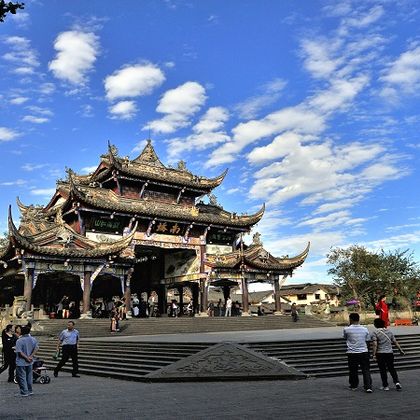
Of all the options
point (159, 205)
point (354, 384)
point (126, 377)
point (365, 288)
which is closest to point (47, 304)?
point (159, 205)

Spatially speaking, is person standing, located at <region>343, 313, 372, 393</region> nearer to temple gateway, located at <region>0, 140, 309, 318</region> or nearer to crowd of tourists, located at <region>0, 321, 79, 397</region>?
crowd of tourists, located at <region>0, 321, 79, 397</region>

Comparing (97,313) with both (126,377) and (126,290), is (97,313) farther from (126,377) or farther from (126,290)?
(126,377)

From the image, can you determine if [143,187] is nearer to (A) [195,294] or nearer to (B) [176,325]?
(A) [195,294]

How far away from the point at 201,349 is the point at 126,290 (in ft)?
54.3

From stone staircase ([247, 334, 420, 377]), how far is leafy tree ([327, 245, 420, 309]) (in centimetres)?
3574

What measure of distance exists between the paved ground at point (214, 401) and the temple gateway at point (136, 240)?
53.6 feet

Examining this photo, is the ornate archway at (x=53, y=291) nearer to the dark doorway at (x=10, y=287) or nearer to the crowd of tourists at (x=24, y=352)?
the dark doorway at (x=10, y=287)

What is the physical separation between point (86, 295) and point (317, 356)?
16.5 metres

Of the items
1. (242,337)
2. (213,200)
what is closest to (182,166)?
(213,200)

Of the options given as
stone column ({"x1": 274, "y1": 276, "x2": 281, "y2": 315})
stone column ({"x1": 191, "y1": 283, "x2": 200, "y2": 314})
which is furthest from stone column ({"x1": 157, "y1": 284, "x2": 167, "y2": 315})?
stone column ({"x1": 274, "y1": 276, "x2": 281, "y2": 315})

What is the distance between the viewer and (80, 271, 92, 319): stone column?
980 inches

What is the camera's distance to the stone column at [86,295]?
2490cm

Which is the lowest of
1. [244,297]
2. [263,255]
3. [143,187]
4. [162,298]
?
[244,297]

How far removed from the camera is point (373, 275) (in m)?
47.8
